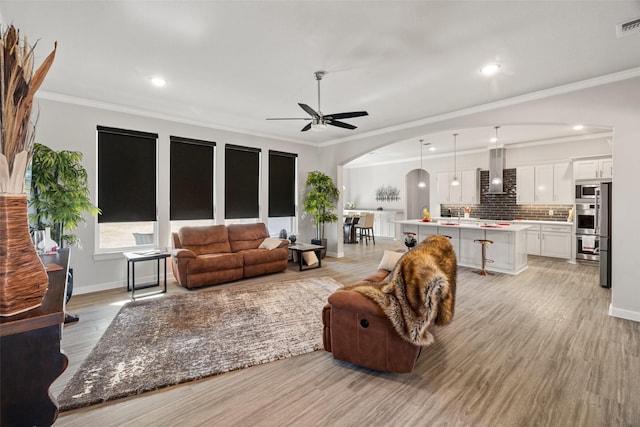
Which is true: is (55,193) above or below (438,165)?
below

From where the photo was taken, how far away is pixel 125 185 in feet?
16.2

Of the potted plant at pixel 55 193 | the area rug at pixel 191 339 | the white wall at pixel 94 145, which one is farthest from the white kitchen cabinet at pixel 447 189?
the potted plant at pixel 55 193

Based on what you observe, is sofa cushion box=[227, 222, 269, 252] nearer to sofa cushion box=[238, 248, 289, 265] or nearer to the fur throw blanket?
sofa cushion box=[238, 248, 289, 265]

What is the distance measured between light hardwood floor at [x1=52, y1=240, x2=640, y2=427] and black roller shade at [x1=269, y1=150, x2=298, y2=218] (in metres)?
4.01

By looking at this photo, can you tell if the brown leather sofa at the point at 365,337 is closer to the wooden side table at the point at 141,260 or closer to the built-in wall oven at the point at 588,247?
the wooden side table at the point at 141,260

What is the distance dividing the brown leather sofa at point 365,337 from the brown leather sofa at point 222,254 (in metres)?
2.95

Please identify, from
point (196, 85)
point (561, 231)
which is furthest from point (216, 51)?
point (561, 231)

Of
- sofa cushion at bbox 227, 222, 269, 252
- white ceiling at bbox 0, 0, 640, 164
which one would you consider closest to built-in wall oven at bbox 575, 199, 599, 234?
white ceiling at bbox 0, 0, 640, 164

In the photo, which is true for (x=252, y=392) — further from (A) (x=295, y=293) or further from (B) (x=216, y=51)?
(B) (x=216, y=51)

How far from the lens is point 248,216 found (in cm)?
652

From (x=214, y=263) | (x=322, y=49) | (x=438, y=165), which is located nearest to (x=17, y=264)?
(x=322, y=49)

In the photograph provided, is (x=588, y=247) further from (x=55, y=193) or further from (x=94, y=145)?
(x=94, y=145)

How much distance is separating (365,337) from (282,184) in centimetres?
514

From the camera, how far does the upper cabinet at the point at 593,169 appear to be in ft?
20.6
